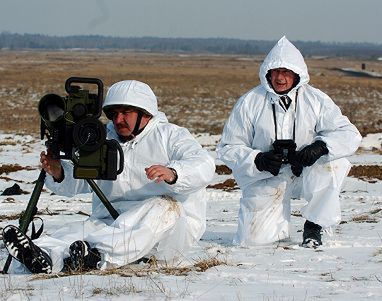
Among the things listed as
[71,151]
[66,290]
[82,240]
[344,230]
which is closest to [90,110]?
[71,151]

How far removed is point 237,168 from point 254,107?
0.51m

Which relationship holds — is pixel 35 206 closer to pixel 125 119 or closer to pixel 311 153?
pixel 125 119

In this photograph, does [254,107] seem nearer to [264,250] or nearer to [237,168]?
[237,168]

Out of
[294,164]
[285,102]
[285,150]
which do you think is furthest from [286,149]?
[285,102]

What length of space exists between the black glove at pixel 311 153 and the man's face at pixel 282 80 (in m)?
0.55

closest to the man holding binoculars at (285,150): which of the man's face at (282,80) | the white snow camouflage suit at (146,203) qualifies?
the man's face at (282,80)

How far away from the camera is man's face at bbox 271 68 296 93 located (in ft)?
21.9

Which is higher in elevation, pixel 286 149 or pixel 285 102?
pixel 285 102

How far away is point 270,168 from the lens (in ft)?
21.2

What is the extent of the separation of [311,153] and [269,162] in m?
0.33

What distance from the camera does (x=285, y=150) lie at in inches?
255

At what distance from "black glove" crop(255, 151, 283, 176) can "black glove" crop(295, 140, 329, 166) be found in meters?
0.15

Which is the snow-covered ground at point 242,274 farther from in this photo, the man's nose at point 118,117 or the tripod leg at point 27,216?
the man's nose at point 118,117

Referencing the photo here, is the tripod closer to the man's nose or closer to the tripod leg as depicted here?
the tripod leg
